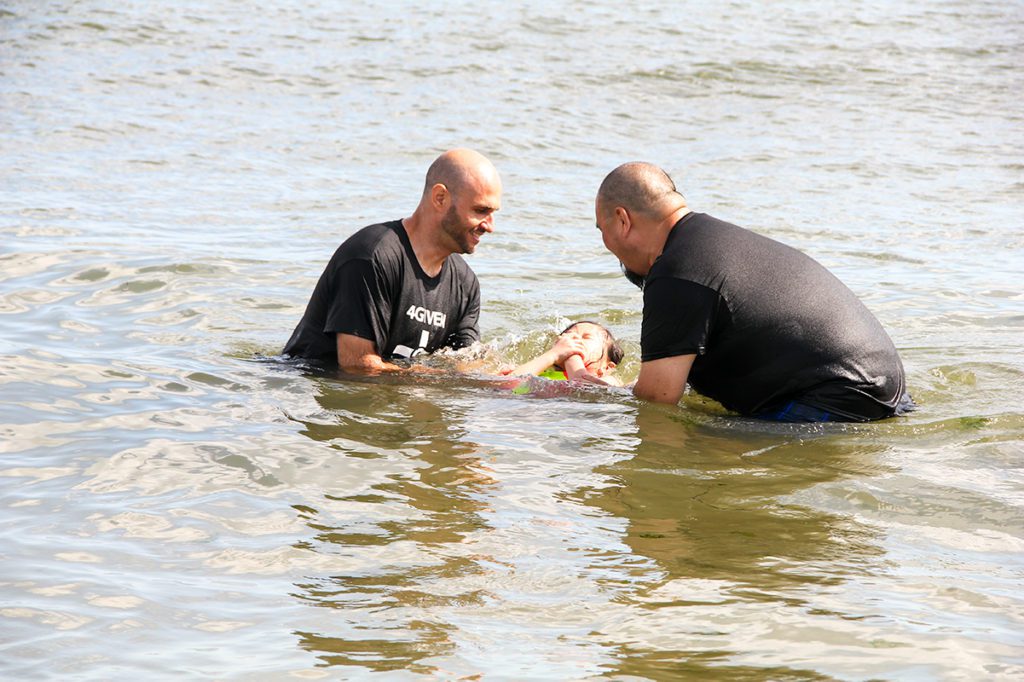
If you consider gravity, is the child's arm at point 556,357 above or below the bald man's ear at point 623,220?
below

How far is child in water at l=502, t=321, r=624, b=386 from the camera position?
327 inches

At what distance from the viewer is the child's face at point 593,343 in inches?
337

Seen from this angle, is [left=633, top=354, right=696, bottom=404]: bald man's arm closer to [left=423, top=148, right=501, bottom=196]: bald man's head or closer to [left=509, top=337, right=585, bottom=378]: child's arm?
[left=509, top=337, right=585, bottom=378]: child's arm

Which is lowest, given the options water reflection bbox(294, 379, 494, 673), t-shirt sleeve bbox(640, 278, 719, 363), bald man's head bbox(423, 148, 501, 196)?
water reflection bbox(294, 379, 494, 673)

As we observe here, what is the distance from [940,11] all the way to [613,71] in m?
11.0

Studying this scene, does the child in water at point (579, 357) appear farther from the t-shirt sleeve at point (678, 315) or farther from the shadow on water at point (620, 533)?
the t-shirt sleeve at point (678, 315)

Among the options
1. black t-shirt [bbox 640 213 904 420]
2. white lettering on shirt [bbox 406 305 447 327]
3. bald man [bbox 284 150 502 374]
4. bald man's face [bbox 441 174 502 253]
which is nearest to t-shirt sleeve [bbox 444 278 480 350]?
bald man [bbox 284 150 502 374]

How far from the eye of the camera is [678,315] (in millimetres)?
6551

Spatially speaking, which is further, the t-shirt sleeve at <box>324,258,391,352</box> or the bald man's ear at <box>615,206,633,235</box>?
the t-shirt sleeve at <box>324,258,391,352</box>

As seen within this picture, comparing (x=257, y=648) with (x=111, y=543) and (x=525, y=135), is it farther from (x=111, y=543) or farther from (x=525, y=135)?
(x=525, y=135)

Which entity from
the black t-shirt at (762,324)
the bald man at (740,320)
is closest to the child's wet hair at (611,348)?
the bald man at (740,320)

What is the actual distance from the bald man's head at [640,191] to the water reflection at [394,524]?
1.57m

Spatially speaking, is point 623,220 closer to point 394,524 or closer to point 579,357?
point 579,357

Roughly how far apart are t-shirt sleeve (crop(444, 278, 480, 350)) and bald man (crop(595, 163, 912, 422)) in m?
1.72
